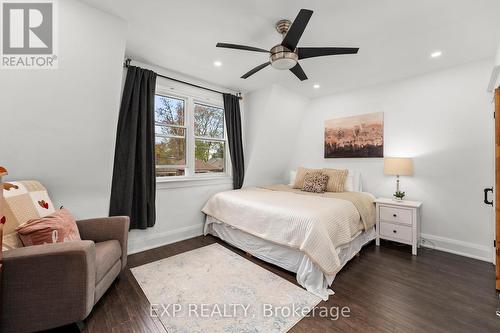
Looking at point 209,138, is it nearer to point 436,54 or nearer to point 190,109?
point 190,109

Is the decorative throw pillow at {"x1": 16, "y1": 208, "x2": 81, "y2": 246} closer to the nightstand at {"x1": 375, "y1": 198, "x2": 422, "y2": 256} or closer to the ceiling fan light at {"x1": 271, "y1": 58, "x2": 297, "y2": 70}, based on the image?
the ceiling fan light at {"x1": 271, "y1": 58, "x2": 297, "y2": 70}

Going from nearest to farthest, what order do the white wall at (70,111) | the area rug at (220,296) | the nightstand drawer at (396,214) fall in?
the area rug at (220,296) → the white wall at (70,111) → the nightstand drawer at (396,214)

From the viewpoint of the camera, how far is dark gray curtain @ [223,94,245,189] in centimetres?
374

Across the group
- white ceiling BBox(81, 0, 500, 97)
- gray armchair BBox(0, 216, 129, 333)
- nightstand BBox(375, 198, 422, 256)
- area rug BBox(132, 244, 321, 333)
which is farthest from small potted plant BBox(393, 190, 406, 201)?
gray armchair BBox(0, 216, 129, 333)

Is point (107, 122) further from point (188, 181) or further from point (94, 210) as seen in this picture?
point (188, 181)

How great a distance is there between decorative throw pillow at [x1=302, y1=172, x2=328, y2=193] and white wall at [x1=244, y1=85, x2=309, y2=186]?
0.99 metres

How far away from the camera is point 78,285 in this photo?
136 cm

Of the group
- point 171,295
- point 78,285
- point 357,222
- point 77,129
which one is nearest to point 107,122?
point 77,129

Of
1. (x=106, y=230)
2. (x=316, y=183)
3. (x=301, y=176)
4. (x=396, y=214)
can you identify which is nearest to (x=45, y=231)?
(x=106, y=230)

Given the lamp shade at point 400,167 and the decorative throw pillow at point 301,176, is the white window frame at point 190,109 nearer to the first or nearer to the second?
the decorative throw pillow at point 301,176

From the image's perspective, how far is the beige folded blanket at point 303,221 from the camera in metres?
1.93

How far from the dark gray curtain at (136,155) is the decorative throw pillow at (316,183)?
7.84ft

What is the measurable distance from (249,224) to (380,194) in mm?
2327

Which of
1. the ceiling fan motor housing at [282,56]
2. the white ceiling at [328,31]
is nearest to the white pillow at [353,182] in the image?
the white ceiling at [328,31]
